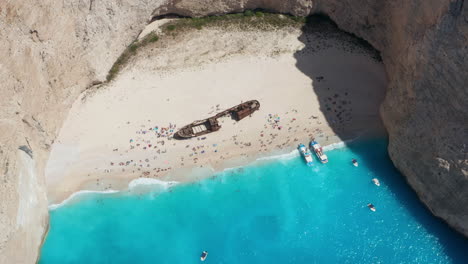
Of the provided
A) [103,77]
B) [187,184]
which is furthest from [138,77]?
[187,184]

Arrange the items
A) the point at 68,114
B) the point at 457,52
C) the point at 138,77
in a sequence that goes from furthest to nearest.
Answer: the point at 138,77, the point at 68,114, the point at 457,52

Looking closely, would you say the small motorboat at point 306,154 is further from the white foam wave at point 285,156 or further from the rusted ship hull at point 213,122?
the rusted ship hull at point 213,122

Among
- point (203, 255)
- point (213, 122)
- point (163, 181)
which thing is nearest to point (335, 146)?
point (213, 122)

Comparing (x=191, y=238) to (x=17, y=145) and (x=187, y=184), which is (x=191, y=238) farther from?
(x=17, y=145)

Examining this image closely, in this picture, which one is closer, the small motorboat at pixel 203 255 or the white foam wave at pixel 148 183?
Result: the small motorboat at pixel 203 255

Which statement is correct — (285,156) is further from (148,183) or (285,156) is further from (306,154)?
(148,183)

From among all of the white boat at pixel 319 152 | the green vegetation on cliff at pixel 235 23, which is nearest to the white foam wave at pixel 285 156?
the white boat at pixel 319 152
